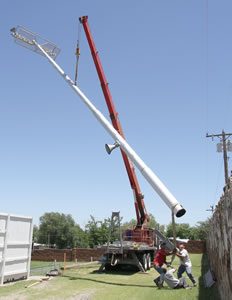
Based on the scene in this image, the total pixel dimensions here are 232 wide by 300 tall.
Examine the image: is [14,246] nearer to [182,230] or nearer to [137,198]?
[137,198]

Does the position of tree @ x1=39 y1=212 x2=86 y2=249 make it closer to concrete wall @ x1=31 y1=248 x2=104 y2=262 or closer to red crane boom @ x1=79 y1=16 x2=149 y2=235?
concrete wall @ x1=31 y1=248 x2=104 y2=262

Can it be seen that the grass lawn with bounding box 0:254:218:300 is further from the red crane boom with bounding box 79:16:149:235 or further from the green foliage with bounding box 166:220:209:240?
the green foliage with bounding box 166:220:209:240

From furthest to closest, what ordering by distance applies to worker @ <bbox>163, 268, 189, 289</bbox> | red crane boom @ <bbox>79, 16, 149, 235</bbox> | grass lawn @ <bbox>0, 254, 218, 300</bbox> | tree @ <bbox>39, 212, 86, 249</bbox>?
tree @ <bbox>39, 212, 86, 249</bbox> → red crane boom @ <bbox>79, 16, 149, 235</bbox> → worker @ <bbox>163, 268, 189, 289</bbox> → grass lawn @ <bbox>0, 254, 218, 300</bbox>

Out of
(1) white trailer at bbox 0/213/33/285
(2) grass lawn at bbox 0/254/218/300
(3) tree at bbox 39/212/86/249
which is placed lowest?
(2) grass lawn at bbox 0/254/218/300

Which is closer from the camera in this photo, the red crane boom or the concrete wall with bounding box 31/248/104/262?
the red crane boom

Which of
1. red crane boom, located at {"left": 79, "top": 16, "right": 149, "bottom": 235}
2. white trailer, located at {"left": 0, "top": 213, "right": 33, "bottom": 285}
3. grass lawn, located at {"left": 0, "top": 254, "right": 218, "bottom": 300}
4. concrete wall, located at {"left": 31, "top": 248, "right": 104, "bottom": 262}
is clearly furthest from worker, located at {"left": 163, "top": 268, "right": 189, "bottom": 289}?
concrete wall, located at {"left": 31, "top": 248, "right": 104, "bottom": 262}

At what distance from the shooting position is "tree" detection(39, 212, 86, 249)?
296 ft

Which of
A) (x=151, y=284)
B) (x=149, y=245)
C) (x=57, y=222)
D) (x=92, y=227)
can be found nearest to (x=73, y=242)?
(x=57, y=222)

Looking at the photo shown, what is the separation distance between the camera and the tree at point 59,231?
9031cm

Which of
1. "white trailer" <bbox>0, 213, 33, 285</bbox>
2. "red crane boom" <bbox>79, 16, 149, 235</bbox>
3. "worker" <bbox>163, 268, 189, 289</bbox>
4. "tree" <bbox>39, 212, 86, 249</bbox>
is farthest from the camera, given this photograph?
"tree" <bbox>39, 212, 86, 249</bbox>

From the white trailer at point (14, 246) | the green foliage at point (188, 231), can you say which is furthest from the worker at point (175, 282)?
the green foliage at point (188, 231)

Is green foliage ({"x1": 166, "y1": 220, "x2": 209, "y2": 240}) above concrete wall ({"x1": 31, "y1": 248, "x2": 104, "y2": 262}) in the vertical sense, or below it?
above

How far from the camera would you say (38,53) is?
1892 centimetres

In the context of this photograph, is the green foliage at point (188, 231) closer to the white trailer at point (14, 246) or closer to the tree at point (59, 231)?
the tree at point (59, 231)
